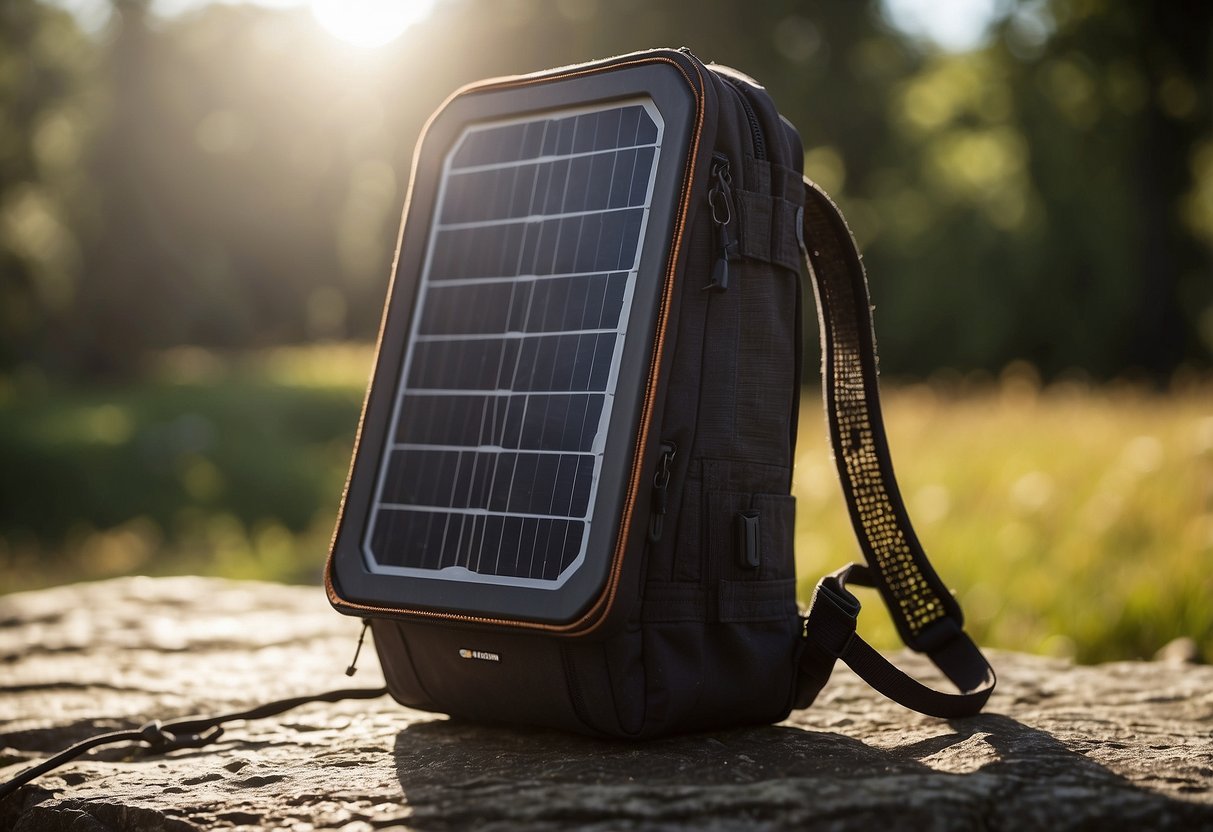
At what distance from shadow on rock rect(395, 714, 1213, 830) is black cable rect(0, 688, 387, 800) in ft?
1.14

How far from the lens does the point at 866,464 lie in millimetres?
2383

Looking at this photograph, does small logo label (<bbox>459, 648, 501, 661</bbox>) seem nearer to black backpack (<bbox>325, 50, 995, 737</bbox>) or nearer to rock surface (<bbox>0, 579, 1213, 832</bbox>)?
black backpack (<bbox>325, 50, 995, 737</bbox>)

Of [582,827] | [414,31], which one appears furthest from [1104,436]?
[414,31]

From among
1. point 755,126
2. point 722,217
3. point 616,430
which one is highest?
point 755,126

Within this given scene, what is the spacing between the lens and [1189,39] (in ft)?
63.1

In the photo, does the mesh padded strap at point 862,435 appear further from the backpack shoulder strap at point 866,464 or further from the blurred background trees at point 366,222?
the blurred background trees at point 366,222

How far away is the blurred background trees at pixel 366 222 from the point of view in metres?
12.3

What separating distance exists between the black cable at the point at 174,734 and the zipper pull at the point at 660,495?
794mm

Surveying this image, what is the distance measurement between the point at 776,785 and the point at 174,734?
50.2 inches

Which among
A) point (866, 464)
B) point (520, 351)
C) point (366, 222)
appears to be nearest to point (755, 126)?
point (520, 351)

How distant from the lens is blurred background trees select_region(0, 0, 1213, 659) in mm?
12289

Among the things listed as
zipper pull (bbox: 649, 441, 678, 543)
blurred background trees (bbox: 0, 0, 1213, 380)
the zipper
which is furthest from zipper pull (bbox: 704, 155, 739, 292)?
Answer: blurred background trees (bbox: 0, 0, 1213, 380)

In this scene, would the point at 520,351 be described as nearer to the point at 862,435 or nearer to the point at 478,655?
the point at 478,655

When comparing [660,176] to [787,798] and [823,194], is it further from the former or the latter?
[787,798]
